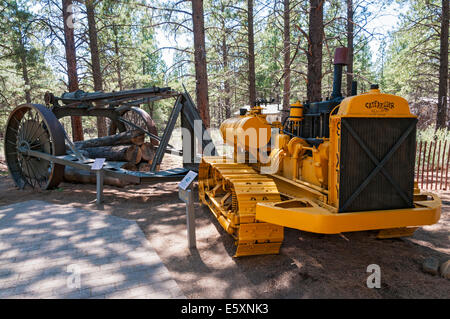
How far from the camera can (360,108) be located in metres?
3.18

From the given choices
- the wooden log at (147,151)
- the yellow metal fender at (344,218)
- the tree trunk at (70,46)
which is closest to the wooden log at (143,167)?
the wooden log at (147,151)

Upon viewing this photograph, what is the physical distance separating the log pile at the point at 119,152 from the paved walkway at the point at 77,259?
3218mm

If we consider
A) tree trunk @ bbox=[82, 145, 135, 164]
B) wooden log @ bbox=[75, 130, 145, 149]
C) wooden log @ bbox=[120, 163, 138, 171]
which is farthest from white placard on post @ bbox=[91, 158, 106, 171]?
wooden log @ bbox=[75, 130, 145, 149]

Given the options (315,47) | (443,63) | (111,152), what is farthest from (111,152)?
(443,63)

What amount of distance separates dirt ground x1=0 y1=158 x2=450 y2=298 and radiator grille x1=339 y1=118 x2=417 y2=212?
0.86 metres

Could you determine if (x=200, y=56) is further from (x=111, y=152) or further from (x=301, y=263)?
(x=301, y=263)

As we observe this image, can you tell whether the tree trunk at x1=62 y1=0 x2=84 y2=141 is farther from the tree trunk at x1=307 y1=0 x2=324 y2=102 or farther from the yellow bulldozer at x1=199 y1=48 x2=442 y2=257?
the yellow bulldozer at x1=199 y1=48 x2=442 y2=257

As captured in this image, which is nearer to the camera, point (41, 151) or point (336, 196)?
point (336, 196)

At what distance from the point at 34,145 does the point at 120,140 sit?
237cm

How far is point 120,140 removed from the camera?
9.77 m
